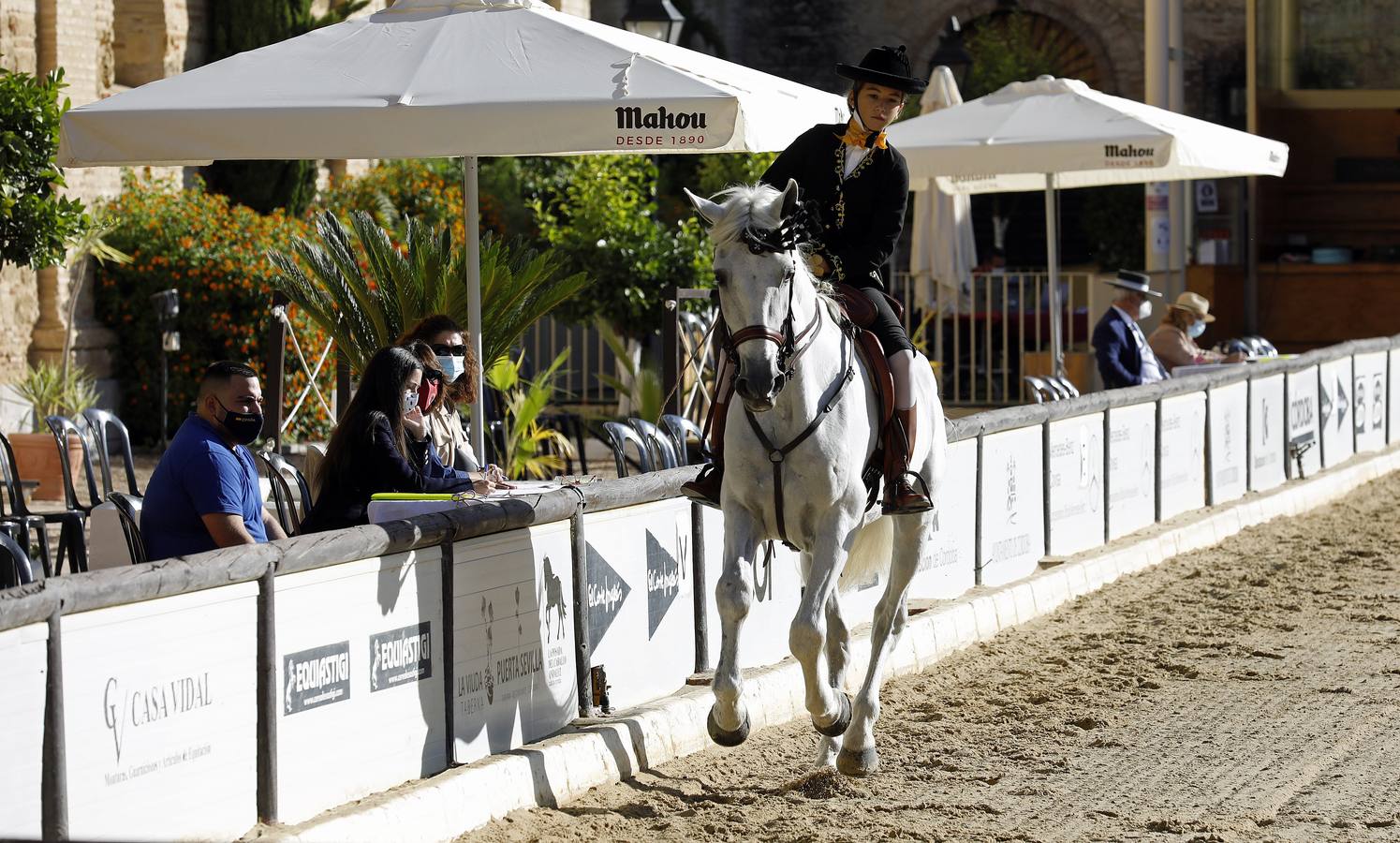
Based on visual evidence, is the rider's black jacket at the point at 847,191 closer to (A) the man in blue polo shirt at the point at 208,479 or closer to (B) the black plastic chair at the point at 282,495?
(A) the man in blue polo shirt at the point at 208,479

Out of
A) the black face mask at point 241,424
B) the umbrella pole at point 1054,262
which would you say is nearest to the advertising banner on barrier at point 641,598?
the black face mask at point 241,424

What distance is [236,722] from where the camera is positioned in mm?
5332

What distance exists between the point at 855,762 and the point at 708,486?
115cm

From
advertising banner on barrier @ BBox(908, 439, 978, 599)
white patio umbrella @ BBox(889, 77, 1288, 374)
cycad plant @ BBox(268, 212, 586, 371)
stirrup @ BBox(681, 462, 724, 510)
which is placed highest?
white patio umbrella @ BBox(889, 77, 1288, 374)

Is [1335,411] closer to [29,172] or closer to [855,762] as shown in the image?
[29,172]

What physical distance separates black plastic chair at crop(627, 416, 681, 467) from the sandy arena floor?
1793 millimetres

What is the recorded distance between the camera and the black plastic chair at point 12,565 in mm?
6375

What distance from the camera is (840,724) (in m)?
6.94

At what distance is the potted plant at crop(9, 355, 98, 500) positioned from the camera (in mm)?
12812

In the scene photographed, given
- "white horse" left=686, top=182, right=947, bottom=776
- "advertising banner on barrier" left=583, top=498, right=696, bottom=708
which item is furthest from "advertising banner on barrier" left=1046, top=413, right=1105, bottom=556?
"white horse" left=686, top=182, right=947, bottom=776

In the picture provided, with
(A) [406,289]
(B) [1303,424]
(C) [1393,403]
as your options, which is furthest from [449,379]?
(C) [1393,403]

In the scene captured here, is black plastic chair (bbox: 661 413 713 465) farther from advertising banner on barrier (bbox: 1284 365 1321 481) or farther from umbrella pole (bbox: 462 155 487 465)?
advertising banner on barrier (bbox: 1284 365 1321 481)

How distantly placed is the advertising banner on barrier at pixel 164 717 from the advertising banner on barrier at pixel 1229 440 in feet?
34.1

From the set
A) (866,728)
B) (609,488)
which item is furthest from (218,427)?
(866,728)
